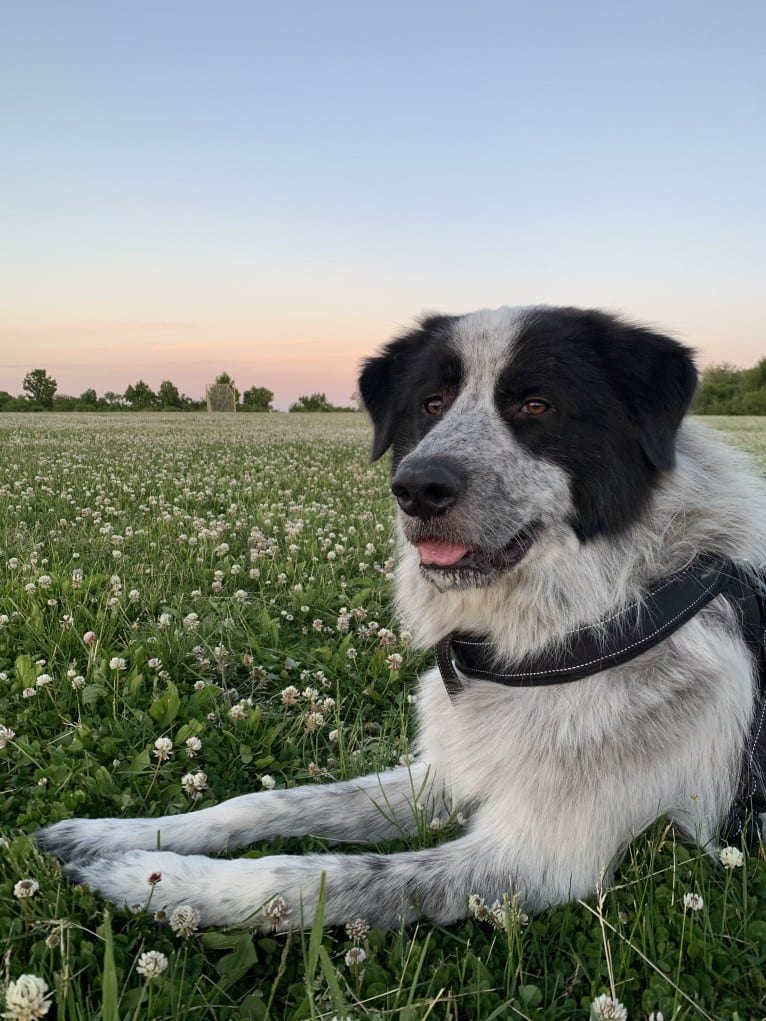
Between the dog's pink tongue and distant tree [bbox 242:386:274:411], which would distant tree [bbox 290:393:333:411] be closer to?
distant tree [bbox 242:386:274:411]

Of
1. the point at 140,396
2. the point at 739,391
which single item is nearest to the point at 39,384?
the point at 140,396

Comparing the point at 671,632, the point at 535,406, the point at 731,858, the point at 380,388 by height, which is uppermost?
the point at 380,388

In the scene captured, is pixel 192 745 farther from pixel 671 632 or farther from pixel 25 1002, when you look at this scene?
pixel 671 632

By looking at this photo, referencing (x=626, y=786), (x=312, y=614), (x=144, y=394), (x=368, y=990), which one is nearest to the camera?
(x=368, y=990)

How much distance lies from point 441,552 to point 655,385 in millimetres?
1057

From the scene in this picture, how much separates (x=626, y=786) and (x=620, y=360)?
161cm

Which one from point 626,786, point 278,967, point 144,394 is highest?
point 144,394

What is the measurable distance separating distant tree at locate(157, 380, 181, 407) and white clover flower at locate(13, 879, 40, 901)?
210ft

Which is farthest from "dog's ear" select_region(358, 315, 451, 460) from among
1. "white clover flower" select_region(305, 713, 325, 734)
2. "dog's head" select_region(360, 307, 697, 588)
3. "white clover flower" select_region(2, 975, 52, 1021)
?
"white clover flower" select_region(2, 975, 52, 1021)

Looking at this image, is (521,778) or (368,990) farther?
(521,778)

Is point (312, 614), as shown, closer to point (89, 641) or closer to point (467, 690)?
point (89, 641)

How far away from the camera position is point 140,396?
64438 mm

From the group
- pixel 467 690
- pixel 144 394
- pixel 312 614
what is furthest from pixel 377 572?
pixel 144 394

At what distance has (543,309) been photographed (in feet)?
11.0
